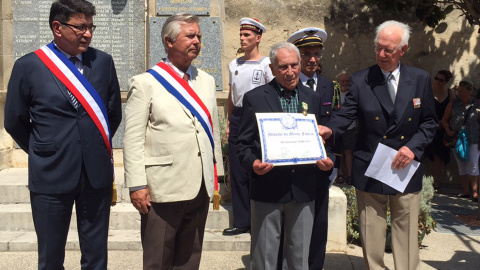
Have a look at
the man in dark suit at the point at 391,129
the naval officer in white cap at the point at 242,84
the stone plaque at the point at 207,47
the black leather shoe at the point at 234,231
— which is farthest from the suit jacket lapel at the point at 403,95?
the stone plaque at the point at 207,47

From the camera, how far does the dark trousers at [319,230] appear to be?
433 cm

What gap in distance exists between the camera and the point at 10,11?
7.38 m

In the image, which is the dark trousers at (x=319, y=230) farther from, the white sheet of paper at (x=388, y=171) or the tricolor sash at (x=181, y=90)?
the tricolor sash at (x=181, y=90)

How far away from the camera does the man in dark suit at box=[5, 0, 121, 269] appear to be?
3.50 m

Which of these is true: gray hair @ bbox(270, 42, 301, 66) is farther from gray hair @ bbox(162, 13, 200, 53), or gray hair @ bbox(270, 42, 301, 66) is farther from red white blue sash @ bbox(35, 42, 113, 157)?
red white blue sash @ bbox(35, 42, 113, 157)

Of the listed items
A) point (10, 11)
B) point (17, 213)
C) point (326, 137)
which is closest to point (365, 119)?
point (326, 137)

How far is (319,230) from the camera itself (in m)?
4.43

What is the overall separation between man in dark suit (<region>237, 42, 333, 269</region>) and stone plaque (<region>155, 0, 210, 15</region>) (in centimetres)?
366

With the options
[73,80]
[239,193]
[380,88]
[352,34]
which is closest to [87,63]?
[73,80]

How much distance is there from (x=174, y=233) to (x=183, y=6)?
4188 millimetres

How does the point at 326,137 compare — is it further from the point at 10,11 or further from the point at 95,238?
the point at 10,11

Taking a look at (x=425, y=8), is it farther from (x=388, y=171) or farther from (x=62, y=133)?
(x=62, y=133)

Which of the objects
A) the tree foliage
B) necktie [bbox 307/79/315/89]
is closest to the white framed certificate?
necktie [bbox 307/79/315/89]

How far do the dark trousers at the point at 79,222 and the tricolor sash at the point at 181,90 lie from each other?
2.42 ft
